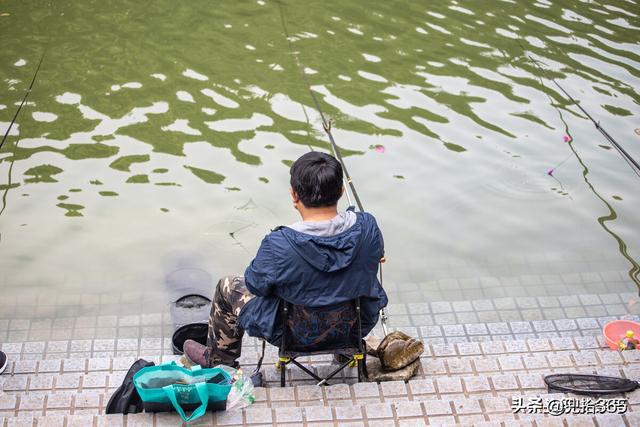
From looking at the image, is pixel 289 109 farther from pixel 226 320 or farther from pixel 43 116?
pixel 226 320

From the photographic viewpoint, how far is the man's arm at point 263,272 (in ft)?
11.7

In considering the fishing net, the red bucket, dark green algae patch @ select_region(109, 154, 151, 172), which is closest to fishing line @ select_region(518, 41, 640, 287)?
the red bucket

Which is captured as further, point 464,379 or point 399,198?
point 399,198

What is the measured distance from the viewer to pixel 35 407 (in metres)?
3.77

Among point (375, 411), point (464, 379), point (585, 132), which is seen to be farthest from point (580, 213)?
point (375, 411)

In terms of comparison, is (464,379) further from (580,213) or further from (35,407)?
(580,213)

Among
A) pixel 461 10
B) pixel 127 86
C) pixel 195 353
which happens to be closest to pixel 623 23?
pixel 461 10

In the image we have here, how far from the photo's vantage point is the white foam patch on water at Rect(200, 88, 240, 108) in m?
7.85

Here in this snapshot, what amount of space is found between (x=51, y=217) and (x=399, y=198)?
300cm

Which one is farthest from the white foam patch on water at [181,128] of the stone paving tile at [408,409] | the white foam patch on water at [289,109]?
the stone paving tile at [408,409]

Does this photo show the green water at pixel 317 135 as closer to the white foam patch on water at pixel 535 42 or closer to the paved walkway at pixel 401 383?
the white foam patch on water at pixel 535 42

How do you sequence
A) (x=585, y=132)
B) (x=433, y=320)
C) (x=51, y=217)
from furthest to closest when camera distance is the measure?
(x=585, y=132) → (x=51, y=217) → (x=433, y=320)

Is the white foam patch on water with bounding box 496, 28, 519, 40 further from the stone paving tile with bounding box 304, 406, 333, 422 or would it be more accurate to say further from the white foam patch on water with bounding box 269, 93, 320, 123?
the stone paving tile with bounding box 304, 406, 333, 422

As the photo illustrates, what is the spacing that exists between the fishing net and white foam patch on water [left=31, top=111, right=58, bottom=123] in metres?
5.44
